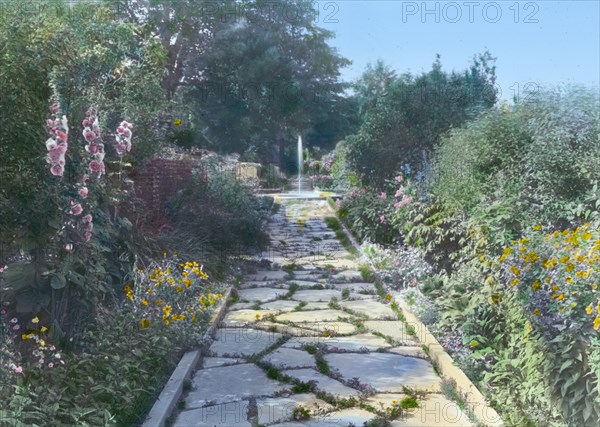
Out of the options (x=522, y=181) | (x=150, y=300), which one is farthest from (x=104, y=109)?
(x=522, y=181)

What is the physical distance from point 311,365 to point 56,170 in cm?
237

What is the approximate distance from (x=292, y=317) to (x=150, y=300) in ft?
6.27

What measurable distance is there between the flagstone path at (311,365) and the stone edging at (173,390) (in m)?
0.07

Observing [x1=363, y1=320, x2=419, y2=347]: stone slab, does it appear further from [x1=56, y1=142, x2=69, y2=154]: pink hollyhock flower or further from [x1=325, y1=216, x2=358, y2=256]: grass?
[x1=325, y1=216, x2=358, y2=256]: grass

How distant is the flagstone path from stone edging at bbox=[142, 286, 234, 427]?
0.07m

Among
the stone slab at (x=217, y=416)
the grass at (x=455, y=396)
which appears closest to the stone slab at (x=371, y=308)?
the grass at (x=455, y=396)

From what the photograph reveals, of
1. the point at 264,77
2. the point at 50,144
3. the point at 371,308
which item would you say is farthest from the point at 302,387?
the point at 264,77

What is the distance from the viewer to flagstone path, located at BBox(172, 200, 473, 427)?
154 inches

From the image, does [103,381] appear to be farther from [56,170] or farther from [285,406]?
[56,170]

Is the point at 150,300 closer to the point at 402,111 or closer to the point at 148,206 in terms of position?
the point at 148,206

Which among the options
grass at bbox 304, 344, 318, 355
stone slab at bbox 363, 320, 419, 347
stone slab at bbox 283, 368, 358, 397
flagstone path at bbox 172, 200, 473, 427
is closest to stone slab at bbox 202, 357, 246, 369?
flagstone path at bbox 172, 200, 473, 427

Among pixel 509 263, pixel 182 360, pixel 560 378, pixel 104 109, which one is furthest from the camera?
pixel 104 109

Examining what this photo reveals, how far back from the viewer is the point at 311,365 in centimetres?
489

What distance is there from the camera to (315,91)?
26.4 metres
